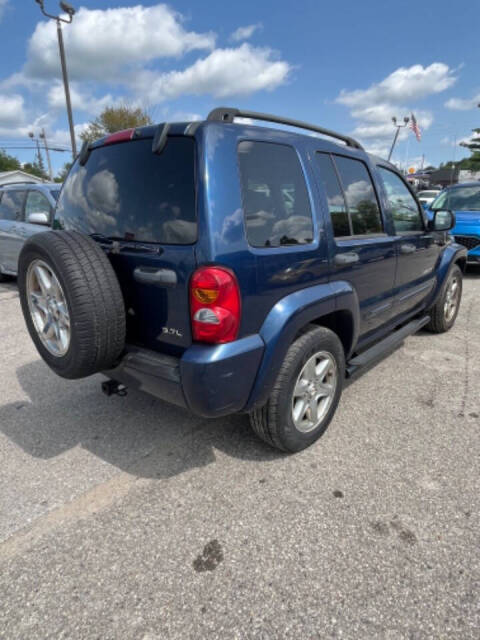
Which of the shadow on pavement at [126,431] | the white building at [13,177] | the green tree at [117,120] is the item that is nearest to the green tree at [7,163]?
the white building at [13,177]

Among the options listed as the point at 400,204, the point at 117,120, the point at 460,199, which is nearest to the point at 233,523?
the point at 400,204

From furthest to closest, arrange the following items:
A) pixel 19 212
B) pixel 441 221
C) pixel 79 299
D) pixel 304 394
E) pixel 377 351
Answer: pixel 19 212, pixel 441 221, pixel 377 351, pixel 304 394, pixel 79 299

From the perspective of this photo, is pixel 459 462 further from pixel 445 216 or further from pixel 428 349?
pixel 445 216

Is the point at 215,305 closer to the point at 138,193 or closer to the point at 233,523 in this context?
the point at 138,193

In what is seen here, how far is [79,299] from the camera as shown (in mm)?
2006

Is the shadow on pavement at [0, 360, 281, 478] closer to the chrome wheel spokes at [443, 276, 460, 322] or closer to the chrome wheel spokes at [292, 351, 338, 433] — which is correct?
the chrome wheel spokes at [292, 351, 338, 433]

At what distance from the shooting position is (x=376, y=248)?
117 inches

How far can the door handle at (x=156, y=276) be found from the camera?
1.98 meters

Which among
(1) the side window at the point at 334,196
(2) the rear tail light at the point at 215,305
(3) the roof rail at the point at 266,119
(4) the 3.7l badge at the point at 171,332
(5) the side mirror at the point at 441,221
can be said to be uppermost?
(3) the roof rail at the point at 266,119

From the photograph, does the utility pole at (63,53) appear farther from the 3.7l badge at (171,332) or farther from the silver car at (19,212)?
the 3.7l badge at (171,332)

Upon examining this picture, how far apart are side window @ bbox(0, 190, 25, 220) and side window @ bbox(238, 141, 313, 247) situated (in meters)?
6.01

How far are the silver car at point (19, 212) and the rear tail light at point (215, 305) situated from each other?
524 cm

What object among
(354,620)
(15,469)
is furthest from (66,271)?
(354,620)

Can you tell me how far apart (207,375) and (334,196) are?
1533 mm
